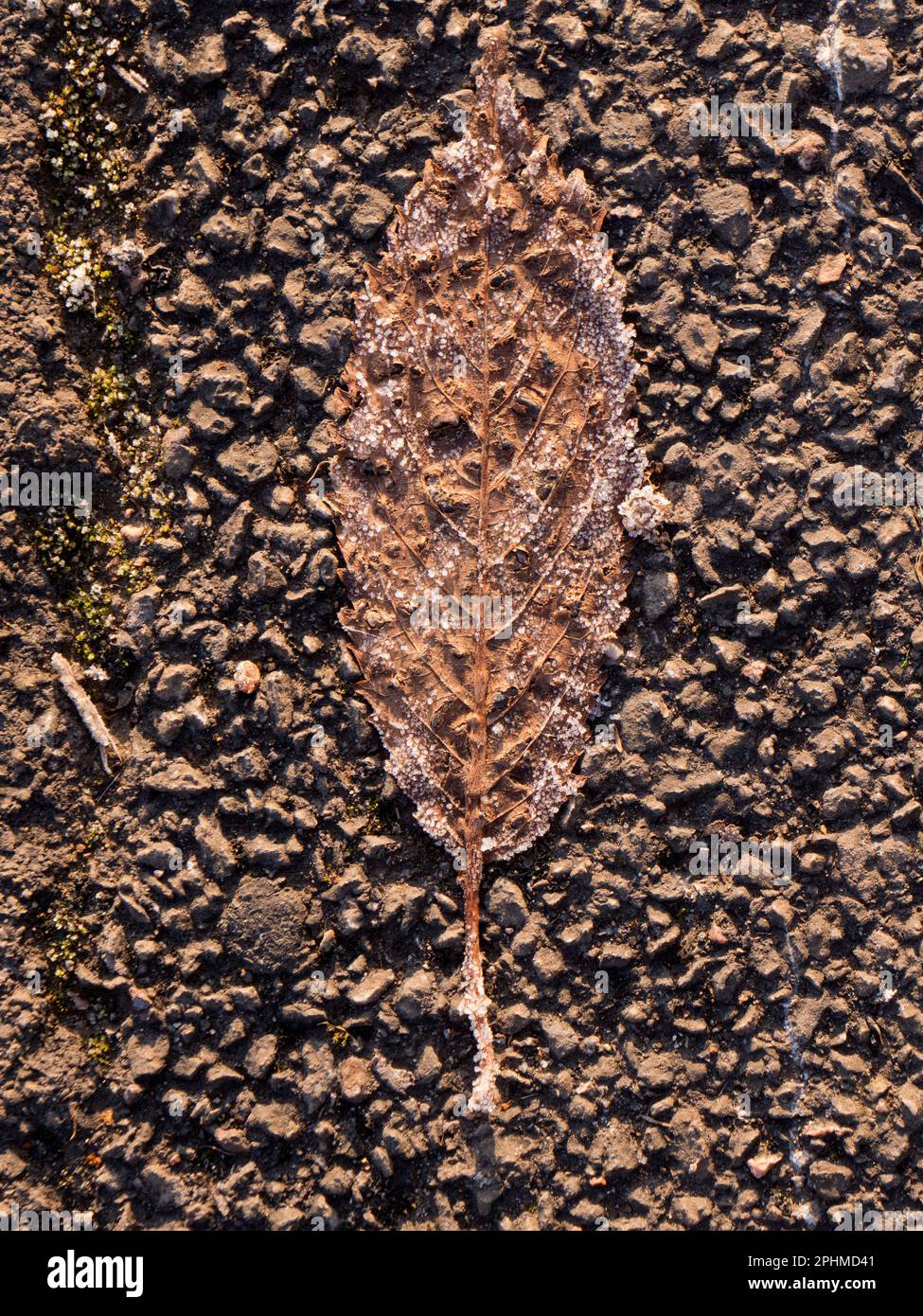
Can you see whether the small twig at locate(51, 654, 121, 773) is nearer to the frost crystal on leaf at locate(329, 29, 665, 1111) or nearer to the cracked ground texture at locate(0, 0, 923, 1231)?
the cracked ground texture at locate(0, 0, 923, 1231)

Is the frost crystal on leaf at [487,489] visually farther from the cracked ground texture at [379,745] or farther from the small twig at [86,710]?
the small twig at [86,710]

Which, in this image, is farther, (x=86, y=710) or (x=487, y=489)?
(x=86, y=710)

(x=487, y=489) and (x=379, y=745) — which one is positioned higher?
(x=487, y=489)

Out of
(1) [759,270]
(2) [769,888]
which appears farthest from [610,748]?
(1) [759,270]

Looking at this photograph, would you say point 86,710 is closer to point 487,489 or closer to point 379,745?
point 379,745

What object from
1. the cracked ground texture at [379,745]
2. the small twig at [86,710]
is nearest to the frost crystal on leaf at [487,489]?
the cracked ground texture at [379,745]

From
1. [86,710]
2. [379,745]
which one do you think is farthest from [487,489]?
[86,710]
